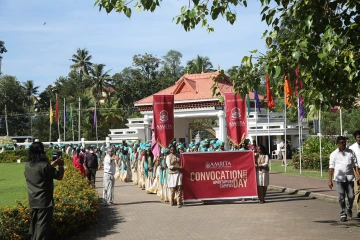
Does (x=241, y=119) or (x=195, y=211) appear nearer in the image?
(x=195, y=211)

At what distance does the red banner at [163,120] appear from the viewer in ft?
57.3

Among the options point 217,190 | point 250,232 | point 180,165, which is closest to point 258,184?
point 217,190

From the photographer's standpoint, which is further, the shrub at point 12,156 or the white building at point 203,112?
the shrub at point 12,156

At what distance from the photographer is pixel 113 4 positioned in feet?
29.0

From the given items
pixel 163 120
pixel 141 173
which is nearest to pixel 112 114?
pixel 141 173

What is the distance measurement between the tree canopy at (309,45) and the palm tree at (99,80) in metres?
61.7

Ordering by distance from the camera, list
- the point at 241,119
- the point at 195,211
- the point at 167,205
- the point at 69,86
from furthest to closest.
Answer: the point at 69,86
the point at 241,119
the point at 167,205
the point at 195,211

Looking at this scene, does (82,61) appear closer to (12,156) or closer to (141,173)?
(12,156)

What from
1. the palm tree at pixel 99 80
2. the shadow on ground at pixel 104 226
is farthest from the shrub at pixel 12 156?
the shadow on ground at pixel 104 226

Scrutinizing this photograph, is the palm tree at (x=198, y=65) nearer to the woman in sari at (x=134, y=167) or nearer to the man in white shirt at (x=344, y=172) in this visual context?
the woman in sari at (x=134, y=167)

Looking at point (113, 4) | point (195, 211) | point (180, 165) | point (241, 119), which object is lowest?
point (195, 211)

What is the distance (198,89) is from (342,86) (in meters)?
29.5

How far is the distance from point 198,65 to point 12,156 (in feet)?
76.4

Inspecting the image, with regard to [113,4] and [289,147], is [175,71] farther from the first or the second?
[113,4]
